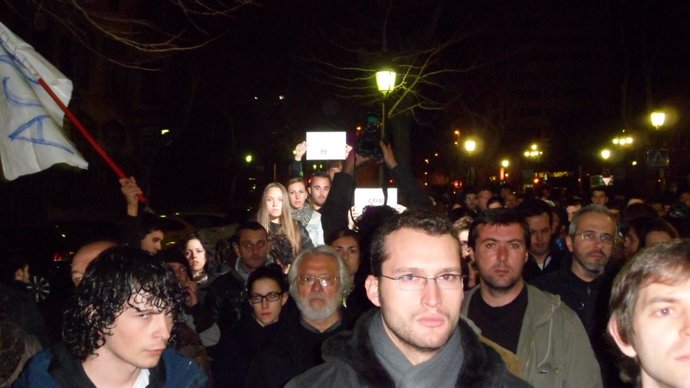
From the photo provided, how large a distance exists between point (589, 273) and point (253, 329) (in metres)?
2.63

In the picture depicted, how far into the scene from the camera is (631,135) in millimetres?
40125

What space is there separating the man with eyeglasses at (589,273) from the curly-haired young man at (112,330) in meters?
3.60

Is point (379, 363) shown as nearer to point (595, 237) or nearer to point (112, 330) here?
point (112, 330)

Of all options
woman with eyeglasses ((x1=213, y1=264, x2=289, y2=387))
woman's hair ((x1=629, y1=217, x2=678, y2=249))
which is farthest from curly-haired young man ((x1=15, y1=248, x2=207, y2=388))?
woman's hair ((x1=629, y1=217, x2=678, y2=249))

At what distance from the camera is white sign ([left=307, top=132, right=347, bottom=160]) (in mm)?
14773

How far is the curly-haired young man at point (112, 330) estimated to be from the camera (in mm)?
3770

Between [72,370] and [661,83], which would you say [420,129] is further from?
[72,370]

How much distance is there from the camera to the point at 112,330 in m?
3.79

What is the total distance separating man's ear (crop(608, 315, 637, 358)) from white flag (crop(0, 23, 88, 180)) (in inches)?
172

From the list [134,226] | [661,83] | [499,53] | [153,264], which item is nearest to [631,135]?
[661,83]

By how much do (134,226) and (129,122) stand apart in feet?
125

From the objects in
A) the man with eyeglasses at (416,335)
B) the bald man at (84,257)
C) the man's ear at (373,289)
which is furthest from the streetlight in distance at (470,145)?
the man with eyeglasses at (416,335)

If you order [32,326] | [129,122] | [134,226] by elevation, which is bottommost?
[32,326]

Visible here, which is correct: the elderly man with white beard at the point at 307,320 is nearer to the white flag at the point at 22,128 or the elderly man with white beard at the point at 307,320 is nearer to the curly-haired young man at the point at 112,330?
the curly-haired young man at the point at 112,330
